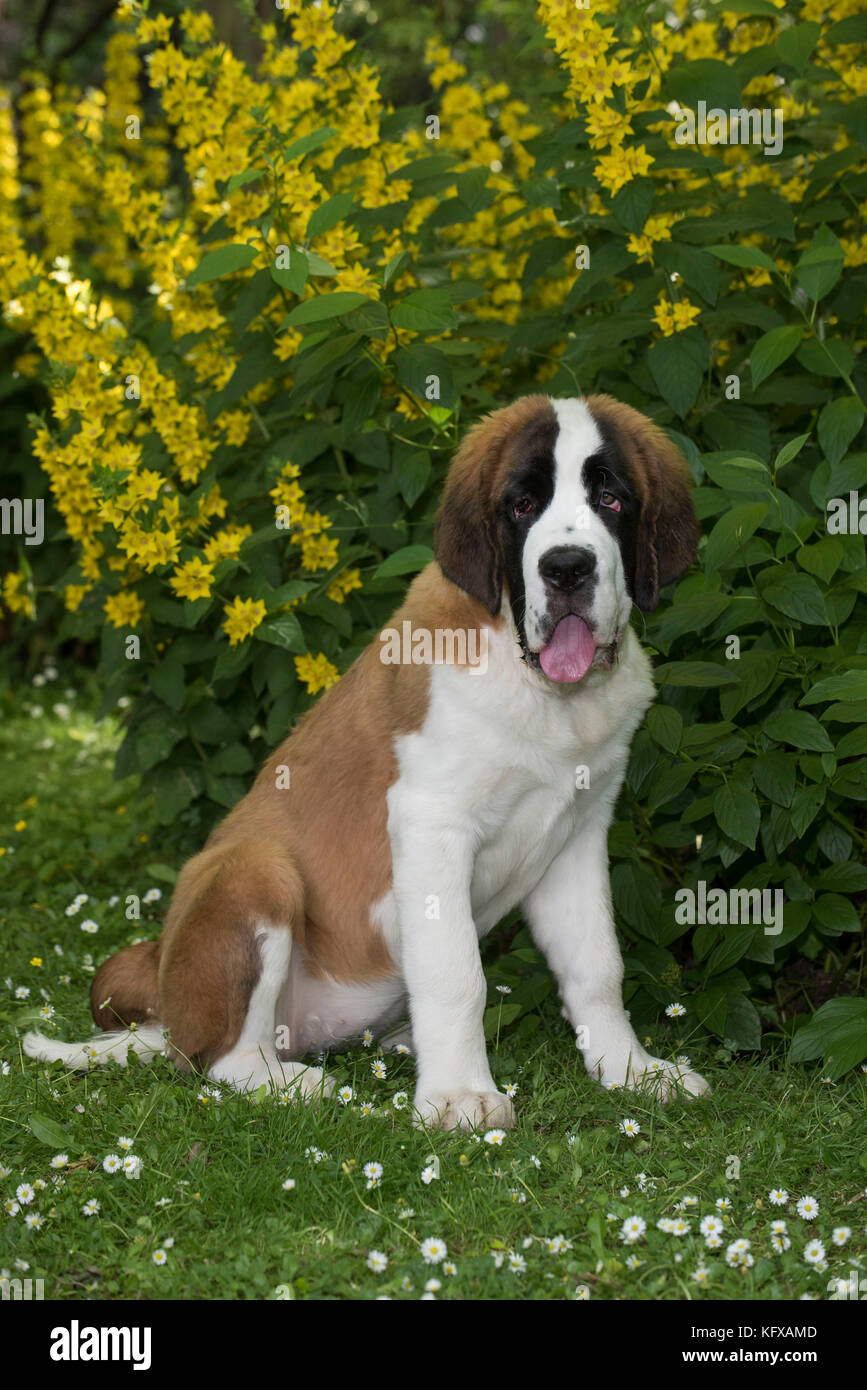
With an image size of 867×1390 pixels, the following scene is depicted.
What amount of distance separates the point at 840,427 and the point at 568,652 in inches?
49.7

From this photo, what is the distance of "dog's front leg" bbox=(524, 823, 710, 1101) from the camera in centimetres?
394

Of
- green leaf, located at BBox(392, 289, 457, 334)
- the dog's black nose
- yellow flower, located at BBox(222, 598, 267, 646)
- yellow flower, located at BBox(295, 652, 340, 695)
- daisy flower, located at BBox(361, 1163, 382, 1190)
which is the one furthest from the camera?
yellow flower, located at BBox(295, 652, 340, 695)

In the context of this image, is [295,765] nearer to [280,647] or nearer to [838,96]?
[280,647]

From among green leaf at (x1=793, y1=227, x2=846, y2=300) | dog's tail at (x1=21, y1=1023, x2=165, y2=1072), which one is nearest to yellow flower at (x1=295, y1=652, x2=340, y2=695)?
dog's tail at (x1=21, y1=1023, x2=165, y2=1072)

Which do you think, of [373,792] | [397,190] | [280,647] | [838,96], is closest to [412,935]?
[373,792]

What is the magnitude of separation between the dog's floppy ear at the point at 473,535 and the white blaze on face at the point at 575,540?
0.47 ft

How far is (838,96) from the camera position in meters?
5.51

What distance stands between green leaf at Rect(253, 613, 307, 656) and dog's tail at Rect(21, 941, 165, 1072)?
107cm

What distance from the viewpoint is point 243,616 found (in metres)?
4.85

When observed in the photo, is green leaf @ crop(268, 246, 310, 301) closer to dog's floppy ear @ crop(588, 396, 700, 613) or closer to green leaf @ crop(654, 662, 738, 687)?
dog's floppy ear @ crop(588, 396, 700, 613)

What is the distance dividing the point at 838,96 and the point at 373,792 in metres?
3.40

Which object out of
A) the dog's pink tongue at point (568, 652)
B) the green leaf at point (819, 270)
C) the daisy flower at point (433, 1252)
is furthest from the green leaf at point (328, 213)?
the daisy flower at point (433, 1252)

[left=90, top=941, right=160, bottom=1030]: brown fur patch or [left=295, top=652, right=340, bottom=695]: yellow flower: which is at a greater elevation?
[left=295, top=652, right=340, bottom=695]: yellow flower
